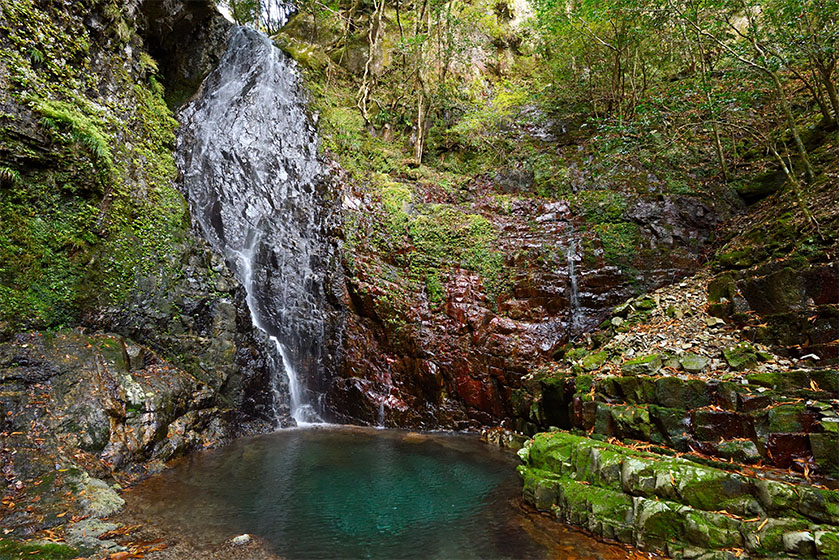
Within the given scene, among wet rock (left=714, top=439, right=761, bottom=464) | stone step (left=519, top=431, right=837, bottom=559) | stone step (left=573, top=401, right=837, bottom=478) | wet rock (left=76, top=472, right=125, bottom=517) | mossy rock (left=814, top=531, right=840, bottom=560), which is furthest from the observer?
wet rock (left=76, top=472, right=125, bottom=517)

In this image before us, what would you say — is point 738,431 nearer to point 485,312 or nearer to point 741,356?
point 741,356

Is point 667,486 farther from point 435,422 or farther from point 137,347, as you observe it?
point 137,347

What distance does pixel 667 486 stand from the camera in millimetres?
3953

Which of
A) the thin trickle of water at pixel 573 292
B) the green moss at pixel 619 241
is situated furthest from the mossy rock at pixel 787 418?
the green moss at pixel 619 241

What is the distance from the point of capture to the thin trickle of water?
8.84 m

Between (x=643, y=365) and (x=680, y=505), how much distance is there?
2004mm

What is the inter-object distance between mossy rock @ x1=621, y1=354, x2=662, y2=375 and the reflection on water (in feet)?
7.34

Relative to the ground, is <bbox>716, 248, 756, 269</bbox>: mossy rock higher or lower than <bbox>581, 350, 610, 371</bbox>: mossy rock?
higher

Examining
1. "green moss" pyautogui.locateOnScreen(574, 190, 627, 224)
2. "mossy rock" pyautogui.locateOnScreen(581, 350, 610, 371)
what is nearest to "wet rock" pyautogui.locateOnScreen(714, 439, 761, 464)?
"mossy rock" pyautogui.locateOnScreen(581, 350, 610, 371)

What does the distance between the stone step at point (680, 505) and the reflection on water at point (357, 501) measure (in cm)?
37

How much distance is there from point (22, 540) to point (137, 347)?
396 centimetres

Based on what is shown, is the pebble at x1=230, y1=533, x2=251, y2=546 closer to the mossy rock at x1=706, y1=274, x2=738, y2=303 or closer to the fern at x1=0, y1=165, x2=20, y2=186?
the fern at x1=0, y1=165, x2=20, y2=186

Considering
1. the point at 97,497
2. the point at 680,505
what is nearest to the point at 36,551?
the point at 97,497

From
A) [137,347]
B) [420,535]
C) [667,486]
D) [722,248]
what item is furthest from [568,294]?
[137,347]
